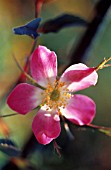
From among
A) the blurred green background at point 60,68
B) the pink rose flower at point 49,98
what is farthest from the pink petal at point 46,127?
the blurred green background at point 60,68

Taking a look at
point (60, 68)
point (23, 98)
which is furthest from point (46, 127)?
point (60, 68)

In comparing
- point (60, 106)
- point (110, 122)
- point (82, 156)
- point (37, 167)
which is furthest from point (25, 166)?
Answer: point (110, 122)

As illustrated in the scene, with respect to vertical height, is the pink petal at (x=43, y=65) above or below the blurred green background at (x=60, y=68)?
above

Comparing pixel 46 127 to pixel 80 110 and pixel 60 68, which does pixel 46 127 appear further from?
pixel 60 68

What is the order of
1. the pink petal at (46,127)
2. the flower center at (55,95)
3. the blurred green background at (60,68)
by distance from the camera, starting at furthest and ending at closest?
the blurred green background at (60,68) → the flower center at (55,95) → the pink petal at (46,127)

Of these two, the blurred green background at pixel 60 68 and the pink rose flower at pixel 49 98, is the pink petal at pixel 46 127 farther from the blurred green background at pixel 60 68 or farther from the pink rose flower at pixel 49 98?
the blurred green background at pixel 60 68

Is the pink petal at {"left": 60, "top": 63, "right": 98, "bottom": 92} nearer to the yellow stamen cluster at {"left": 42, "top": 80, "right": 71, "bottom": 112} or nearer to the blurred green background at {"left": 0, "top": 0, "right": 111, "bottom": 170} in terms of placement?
the yellow stamen cluster at {"left": 42, "top": 80, "right": 71, "bottom": 112}

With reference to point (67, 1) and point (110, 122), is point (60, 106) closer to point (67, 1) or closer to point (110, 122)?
point (110, 122)

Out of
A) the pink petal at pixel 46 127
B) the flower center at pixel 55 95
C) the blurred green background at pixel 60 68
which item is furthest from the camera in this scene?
the blurred green background at pixel 60 68
